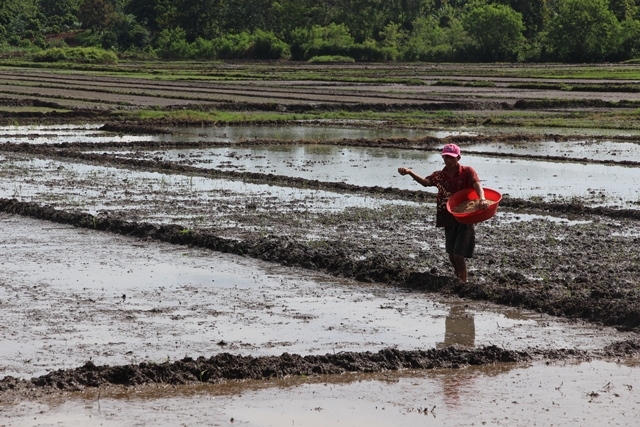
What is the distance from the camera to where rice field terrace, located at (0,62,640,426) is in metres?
5.56

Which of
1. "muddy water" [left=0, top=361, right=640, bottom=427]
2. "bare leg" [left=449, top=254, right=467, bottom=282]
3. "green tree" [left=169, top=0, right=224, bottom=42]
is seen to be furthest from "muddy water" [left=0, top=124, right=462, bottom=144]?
"green tree" [left=169, top=0, right=224, bottom=42]

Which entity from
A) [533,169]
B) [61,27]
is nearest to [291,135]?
[533,169]

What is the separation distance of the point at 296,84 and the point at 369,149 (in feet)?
71.5

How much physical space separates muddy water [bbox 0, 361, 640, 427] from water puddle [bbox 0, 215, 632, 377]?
1.90 ft

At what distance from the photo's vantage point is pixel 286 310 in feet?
24.7

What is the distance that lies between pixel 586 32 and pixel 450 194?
57.6m

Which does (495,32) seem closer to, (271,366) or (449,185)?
(449,185)

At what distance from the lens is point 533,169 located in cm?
1652

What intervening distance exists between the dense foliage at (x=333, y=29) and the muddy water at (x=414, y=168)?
46.0 metres

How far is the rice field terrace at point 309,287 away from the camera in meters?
5.56

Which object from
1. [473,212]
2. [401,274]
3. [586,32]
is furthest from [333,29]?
[473,212]

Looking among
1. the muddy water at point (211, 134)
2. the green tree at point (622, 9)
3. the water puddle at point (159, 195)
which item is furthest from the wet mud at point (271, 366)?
the green tree at point (622, 9)

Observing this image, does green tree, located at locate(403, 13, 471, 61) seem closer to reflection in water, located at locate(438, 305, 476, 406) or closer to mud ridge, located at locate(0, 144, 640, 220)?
mud ridge, located at locate(0, 144, 640, 220)

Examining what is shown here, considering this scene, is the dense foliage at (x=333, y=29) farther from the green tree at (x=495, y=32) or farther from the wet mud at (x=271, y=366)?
the wet mud at (x=271, y=366)
